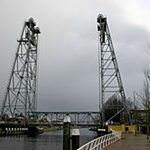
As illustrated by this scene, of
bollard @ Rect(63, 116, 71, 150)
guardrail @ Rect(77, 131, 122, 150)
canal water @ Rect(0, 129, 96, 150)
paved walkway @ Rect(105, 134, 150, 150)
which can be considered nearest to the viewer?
guardrail @ Rect(77, 131, 122, 150)

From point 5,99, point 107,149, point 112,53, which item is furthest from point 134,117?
point 107,149

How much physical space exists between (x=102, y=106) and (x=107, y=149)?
60958 mm

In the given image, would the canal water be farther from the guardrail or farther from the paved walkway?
the guardrail

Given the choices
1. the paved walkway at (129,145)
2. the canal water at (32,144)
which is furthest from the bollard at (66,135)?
the canal water at (32,144)

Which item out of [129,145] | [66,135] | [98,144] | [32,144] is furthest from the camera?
[32,144]

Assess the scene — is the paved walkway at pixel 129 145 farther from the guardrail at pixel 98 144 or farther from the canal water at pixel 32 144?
the canal water at pixel 32 144

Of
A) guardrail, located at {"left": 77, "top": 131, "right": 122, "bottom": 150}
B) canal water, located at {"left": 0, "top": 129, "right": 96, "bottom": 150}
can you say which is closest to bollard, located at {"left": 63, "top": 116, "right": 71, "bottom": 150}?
guardrail, located at {"left": 77, "top": 131, "right": 122, "bottom": 150}

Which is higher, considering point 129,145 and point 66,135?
point 66,135

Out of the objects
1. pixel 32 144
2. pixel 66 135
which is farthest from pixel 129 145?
pixel 32 144

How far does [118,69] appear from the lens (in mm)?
94438

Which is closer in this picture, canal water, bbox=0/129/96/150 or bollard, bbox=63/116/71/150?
bollard, bbox=63/116/71/150

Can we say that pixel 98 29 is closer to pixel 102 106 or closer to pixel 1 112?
pixel 102 106

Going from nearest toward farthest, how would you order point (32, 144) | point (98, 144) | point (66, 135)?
point (98, 144)
point (66, 135)
point (32, 144)

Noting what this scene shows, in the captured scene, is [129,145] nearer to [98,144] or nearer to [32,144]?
[98,144]
